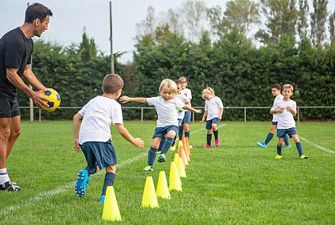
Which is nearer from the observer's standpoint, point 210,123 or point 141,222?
point 141,222

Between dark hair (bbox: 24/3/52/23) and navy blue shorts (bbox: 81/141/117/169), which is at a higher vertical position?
dark hair (bbox: 24/3/52/23)

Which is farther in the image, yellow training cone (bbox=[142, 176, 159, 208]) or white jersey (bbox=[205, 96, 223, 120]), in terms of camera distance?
white jersey (bbox=[205, 96, 223, 120])

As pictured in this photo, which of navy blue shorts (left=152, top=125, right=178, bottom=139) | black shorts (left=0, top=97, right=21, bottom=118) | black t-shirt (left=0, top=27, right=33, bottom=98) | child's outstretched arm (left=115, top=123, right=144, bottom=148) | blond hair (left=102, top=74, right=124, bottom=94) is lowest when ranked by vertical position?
navy blue shorts (left=152, top=125, right=178, bottom=139)

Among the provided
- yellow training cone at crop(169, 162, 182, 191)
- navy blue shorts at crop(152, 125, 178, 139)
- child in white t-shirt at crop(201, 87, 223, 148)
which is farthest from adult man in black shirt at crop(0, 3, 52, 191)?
child in white t-shirt at crop(201, 87, 223, 148)

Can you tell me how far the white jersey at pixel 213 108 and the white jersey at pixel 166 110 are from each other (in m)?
5.42

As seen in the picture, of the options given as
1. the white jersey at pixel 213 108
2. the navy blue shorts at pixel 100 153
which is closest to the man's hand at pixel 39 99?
the navy blue shorts at pixel 100 153

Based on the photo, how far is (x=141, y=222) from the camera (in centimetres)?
491

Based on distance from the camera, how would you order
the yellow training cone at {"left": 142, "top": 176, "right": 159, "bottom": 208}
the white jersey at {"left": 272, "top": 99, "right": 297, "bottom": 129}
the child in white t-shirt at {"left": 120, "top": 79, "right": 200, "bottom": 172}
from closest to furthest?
the yellow training cone at {"left": 142, "top": 176, "right": 159, "bottom": 208}, the child in white t-shirt at {"left": 120, "top": 79, "right": 200, "bottom": 172}, the white jersey at {"left": 272, "top": 99, "right": 297, "bottom": 129}

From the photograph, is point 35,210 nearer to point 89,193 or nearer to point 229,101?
point 89,193

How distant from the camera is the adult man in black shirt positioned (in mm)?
6465

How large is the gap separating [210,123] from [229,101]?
1849 cm

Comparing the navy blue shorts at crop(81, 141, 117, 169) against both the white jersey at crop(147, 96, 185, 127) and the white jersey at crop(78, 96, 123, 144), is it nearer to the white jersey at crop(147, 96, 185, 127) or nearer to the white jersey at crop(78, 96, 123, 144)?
the white jersey at crop(78, 96, 123, 144)

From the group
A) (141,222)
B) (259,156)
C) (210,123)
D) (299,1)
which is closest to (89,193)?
(141,222)

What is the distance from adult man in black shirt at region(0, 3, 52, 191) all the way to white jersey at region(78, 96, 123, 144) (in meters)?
0.74
